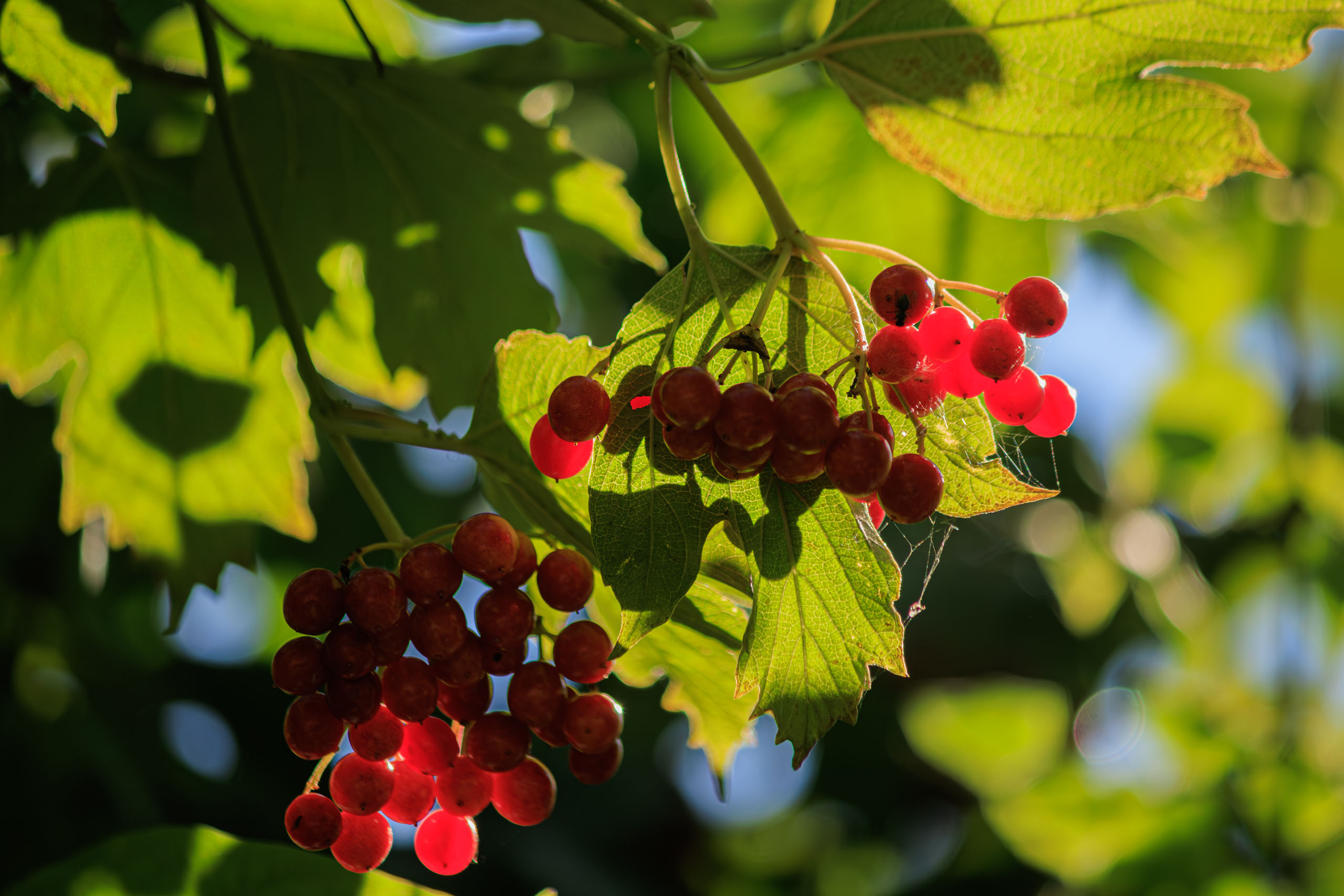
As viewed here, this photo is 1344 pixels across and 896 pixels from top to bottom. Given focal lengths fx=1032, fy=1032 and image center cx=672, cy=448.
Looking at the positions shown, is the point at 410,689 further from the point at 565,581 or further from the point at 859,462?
the point at 859,462

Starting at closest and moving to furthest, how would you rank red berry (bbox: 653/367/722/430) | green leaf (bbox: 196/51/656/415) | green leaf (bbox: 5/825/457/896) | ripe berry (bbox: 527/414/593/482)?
1. red berry (bbox: 653/367/722/430)
2. ripe berry (bbox: 527/414/593/482)
3. green leaf (bbox: 5/825/457/896)
4. green leaf (bbox: 196/51/656/415)

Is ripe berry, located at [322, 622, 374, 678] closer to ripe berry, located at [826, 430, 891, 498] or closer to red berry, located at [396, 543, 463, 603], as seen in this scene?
red berry, located at [396, 543, 463, 603]

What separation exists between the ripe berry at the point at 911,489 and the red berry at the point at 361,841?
472 millimetres

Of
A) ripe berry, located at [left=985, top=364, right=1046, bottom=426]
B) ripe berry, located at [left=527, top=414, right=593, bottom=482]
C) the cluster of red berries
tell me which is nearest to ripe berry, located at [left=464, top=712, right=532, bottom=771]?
the cluster of red berries

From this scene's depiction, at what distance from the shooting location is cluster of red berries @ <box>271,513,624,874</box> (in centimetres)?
73

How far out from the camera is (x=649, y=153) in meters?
2.14

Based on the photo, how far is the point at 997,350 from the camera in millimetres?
660

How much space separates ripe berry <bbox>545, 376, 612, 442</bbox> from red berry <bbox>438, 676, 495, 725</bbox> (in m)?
0.25

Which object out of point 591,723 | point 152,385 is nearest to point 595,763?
point 591,723

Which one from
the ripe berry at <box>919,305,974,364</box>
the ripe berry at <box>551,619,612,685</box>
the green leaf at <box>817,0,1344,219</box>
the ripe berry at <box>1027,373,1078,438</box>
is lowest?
the ripe berry at <box>551,619,612,685</box>

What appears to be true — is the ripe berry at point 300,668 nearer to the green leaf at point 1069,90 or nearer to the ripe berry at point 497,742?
the ripe berry at point 497,742

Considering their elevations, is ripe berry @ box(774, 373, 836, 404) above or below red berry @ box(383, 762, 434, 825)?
above

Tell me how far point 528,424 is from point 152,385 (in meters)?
0.65

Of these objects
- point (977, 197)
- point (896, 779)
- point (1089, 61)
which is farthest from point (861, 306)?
point (896, 779)
